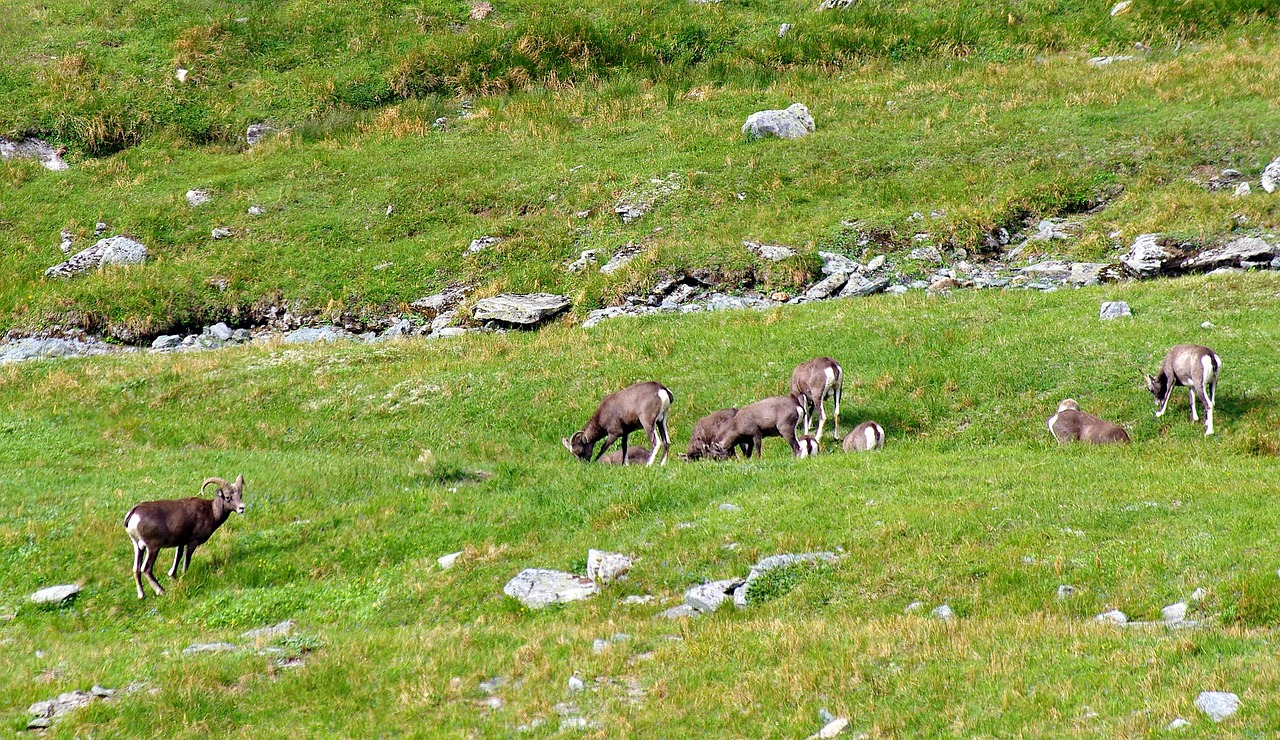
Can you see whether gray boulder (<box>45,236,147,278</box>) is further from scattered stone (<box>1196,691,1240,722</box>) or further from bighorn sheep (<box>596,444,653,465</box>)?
scattered stone (<box>1196,691,1240,722</box>)

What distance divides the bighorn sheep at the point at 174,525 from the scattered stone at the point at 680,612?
272 inches

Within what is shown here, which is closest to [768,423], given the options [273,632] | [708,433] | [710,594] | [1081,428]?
[708,433]

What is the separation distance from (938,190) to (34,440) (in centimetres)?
2522

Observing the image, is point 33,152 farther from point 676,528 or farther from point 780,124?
point 676,528

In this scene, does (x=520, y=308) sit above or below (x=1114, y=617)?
below

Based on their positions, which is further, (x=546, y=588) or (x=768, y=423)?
(x=768, y=423)

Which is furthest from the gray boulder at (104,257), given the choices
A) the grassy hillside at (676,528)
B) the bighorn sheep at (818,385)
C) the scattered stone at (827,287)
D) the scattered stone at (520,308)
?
the bighorn sheep at (818,385)

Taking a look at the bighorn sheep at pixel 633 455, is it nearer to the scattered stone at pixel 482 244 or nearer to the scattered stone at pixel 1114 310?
the scattered stone at pixel 1114 310

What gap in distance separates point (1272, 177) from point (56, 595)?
3072cm

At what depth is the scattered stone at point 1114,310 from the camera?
75.2 feet

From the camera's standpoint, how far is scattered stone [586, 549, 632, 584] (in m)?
→ 13.3

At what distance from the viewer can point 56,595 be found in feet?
47.1

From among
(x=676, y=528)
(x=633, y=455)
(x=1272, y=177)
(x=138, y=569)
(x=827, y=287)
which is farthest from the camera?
(x=1272, y=177)

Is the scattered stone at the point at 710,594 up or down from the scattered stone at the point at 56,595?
up
